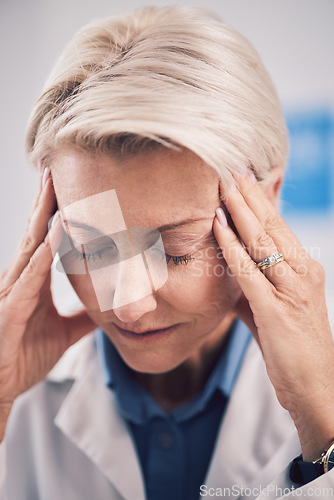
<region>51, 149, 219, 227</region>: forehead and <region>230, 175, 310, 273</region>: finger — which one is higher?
<region>51, 149, 219, 227</region>: forehead

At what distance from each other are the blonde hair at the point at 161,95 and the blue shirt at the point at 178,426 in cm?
56

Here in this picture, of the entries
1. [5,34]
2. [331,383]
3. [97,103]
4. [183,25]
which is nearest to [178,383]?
[331,383]

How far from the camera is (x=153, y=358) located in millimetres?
979

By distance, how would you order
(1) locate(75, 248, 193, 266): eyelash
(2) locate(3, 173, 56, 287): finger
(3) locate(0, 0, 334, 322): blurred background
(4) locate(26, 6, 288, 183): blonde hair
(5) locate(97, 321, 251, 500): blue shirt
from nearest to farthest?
(4) locate(26, 6, 288, 183): blonde hair
(1) locate(75, 248, 193, 266): eyelash
(2) locate(3, 173, 56, 287): finger
(5) locate(97, 321, 251, 500): blue shirt
(3) locate(0, 0, 334, 322): blurred background

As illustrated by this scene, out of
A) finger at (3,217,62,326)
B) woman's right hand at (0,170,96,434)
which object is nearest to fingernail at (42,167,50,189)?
woman's right hand at (0,170,96,434)

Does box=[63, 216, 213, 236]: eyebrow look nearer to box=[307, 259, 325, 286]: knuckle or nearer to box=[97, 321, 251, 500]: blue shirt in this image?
box=[307, 259, 325, 286]: knuckle

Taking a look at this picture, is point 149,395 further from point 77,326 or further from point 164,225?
point 164,225

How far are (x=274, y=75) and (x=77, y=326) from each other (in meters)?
1.80

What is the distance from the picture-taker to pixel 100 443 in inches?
44.4

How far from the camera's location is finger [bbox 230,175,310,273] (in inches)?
35.5

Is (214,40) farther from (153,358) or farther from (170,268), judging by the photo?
(153,358)

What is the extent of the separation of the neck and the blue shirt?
0.04 m

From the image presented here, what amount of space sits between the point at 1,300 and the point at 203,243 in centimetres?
56

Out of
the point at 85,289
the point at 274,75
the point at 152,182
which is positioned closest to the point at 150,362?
the point at 85,289
